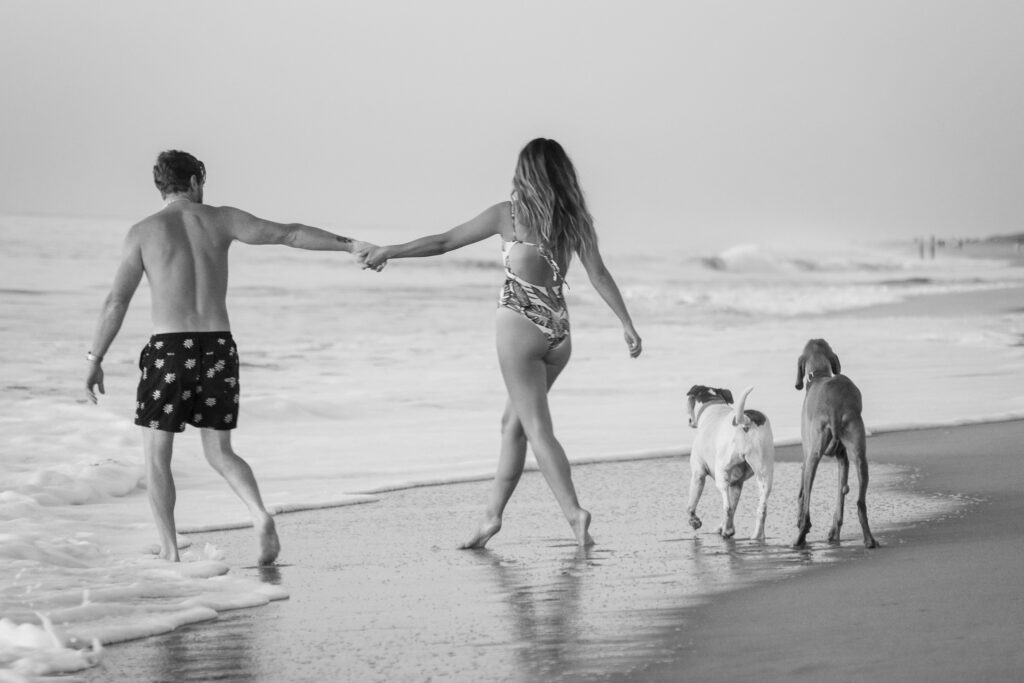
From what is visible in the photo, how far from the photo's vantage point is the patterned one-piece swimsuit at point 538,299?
5617 millimetres

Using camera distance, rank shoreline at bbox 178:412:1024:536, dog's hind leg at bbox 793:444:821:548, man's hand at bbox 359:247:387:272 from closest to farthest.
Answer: dog's hind leg at bbox 793:444:821:548, man's hand at bbox 359:247:387:272, shoreline at bbox 178:412:1024:536

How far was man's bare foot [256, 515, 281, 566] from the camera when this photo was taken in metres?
5.43

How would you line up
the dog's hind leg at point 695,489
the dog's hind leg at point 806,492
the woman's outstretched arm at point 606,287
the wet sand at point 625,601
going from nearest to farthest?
the wet sand at point 625,601 → the dog's hind leg at point 806,492 → the woman's outstretched arm at point 606,287 → the dog's hind leg at point 695,489

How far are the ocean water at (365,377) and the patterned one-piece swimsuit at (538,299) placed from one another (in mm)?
1546

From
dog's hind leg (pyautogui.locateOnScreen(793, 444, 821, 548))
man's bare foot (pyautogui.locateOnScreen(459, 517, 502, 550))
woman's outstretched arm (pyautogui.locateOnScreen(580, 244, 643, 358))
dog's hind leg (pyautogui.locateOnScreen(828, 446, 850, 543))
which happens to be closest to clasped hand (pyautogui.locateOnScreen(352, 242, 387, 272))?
woman's outstretched arm (pyautogui.locateOnScreen(580, 244, 643, 358))

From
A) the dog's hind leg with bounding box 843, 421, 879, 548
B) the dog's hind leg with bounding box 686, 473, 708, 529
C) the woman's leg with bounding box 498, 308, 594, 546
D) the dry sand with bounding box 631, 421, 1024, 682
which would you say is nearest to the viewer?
the dry sand with bounding box 631, 421, 1024, 682

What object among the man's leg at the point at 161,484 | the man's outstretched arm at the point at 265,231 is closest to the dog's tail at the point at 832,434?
the man's outstretched arm at the point at 265,231

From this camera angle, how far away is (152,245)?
5570mm

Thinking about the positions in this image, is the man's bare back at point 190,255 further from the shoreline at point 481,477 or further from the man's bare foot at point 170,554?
the shoreline at point 481,477

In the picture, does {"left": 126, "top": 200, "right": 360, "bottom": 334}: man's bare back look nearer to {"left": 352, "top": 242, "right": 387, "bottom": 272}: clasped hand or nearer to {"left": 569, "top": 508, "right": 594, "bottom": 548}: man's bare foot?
{"left": 352, "top": 242, "right": 387, "bottom": 272}: clasped hand

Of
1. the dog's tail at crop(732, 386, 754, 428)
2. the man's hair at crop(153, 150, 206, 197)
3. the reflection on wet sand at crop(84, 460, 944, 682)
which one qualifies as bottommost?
the reflection on wet sand at crop(84, 460, 944, 682)

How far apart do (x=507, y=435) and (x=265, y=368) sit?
13082 millimetres

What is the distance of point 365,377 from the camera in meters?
16.8

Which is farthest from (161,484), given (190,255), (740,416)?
(740,416)
